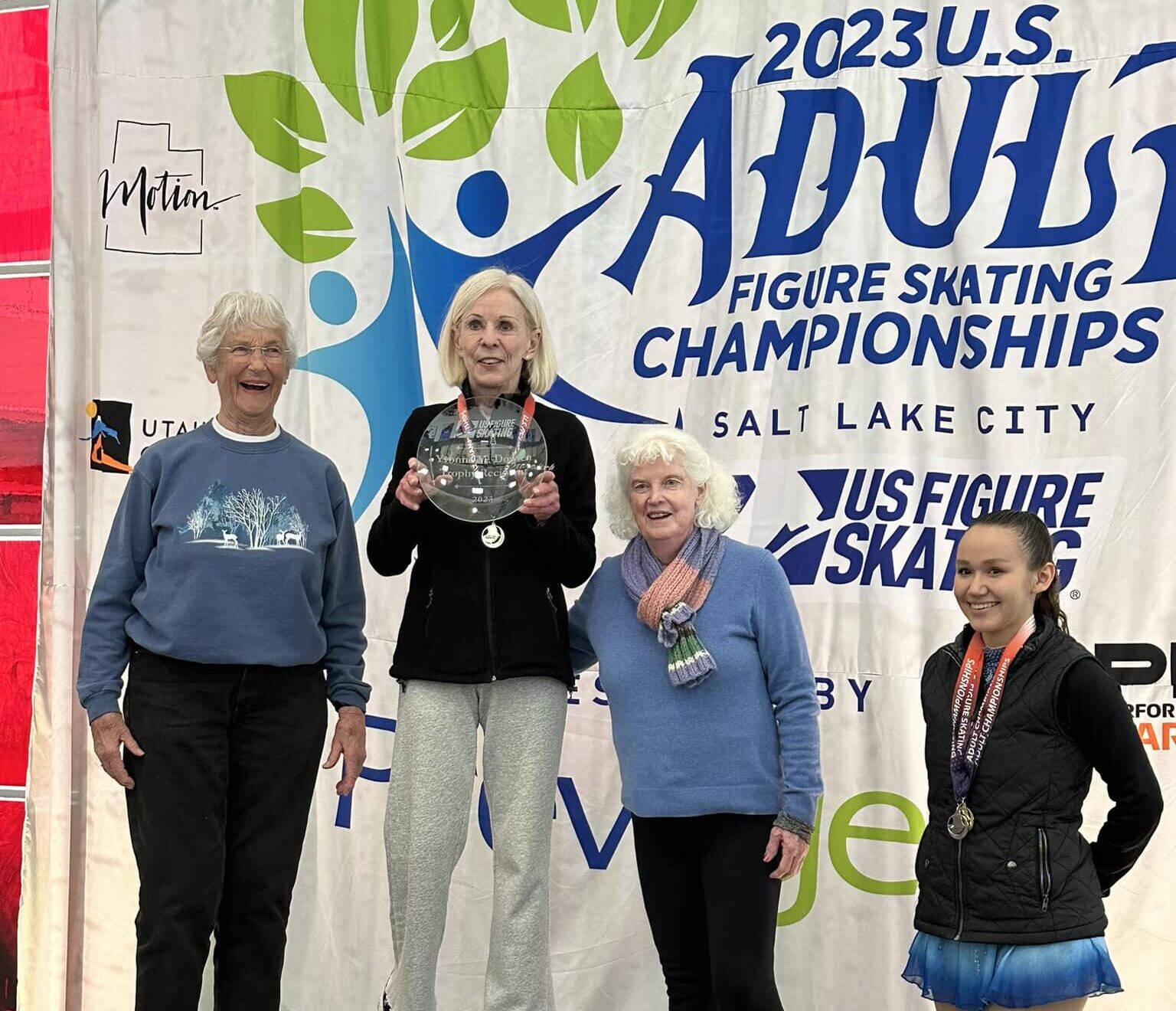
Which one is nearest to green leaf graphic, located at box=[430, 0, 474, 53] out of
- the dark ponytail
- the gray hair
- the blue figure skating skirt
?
the gray hair

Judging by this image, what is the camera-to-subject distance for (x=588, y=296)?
350 cm

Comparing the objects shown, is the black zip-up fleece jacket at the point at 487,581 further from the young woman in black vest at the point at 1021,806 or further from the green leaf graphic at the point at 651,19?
the green leaf graphic at the point at 651,19

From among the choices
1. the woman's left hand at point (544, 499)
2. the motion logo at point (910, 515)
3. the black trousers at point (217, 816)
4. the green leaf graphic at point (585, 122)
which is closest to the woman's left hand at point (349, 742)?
the black trousers at point (217, 816)

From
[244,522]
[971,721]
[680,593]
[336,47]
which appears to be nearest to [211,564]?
[244,522]

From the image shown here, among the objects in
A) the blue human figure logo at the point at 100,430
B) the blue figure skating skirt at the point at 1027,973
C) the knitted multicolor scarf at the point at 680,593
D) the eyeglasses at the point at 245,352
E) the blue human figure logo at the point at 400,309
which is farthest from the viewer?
the blue human figure logo at the point at 100,430

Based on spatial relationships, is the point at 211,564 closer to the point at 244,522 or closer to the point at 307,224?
the point at 244,522

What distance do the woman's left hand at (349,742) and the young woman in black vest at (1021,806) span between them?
104 centimetres

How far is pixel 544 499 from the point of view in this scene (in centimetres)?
226

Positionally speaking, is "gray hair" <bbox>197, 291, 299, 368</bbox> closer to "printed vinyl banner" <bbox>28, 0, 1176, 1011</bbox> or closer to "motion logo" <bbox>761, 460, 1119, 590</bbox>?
"printed vinyl banner" <bbox>28, 0, 1176, 1011</bbox>

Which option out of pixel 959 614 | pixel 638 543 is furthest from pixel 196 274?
pixel 959 614

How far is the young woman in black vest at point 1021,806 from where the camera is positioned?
2.04m

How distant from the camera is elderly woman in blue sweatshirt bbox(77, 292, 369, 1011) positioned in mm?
2387

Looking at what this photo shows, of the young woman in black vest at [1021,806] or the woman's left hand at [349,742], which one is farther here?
the woman's left hand at [349,742]

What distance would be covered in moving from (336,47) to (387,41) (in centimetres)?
13
